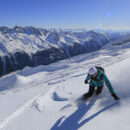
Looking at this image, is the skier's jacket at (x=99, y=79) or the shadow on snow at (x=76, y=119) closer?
the shadow on snow at (x=76, y=119)

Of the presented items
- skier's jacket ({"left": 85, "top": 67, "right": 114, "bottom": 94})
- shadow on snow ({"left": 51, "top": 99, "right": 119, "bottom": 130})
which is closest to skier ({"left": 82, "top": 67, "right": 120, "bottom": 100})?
skier's jacket ({"left": 85, "top": 67, "right": 114, "bottom": 94})

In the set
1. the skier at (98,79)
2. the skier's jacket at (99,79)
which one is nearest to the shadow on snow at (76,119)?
the skier at (98,79)

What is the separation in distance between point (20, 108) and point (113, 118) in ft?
12.7

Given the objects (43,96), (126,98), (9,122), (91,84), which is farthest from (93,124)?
(43,96)

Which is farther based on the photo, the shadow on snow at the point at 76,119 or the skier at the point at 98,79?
the skier at the point at 98,79

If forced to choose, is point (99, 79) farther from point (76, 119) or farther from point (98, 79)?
point (76, 119)

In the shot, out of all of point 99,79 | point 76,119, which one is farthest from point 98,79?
point 76,119

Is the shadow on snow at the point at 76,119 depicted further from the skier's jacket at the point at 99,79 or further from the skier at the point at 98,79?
A: the skier's jacket at the point at 99,79

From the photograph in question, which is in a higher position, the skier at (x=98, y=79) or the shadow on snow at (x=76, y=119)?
the skier at (x=98, y=79)

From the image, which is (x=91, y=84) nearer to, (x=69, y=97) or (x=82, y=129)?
(x=69, y=97)

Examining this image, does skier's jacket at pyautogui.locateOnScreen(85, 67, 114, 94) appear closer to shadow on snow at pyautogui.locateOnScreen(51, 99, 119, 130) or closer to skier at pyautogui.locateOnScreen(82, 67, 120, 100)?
skier at pyautogui.locateOnScreen(82, 67, 120, 100)

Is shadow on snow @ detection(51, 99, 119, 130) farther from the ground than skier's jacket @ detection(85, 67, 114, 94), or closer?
closer

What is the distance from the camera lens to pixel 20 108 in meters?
5.91

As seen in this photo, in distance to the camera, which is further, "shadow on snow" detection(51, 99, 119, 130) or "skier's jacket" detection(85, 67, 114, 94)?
"skier's jacket" detection(85, 67, 114, 94)
